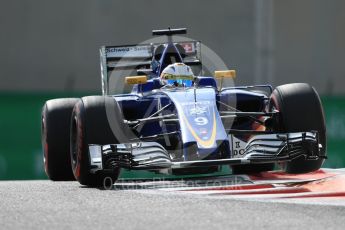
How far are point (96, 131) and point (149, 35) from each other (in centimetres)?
1084

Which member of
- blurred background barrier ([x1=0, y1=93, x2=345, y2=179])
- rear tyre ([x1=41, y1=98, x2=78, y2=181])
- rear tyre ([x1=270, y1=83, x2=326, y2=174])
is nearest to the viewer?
rear tyre ([x1=270, y1=83, x2=326, y2=174])

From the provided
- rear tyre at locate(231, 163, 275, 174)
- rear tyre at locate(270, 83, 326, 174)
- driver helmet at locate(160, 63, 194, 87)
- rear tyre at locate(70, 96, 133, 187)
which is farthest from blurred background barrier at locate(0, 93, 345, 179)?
rear tyre at locate(70, 96, 133, 187)

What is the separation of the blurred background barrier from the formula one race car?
319 cm

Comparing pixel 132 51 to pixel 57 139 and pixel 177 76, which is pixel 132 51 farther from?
pixel 57 139

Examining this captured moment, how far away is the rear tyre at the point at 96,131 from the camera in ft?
31.0

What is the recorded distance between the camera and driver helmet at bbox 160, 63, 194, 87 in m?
11.0

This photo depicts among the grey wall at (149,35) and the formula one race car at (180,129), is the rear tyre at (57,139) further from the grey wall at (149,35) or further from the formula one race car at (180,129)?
the grey wall at (149,35)

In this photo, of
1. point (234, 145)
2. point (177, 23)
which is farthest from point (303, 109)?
point (177, 23)

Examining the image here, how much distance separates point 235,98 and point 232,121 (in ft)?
1.18

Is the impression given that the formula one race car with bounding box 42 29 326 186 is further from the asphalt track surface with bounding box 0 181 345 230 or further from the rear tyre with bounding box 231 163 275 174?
the asphalt track surface with bounding box 0 181 345 230

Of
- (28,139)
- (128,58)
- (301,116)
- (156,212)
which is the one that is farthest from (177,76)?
(28,139)

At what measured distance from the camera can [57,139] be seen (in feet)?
35.9

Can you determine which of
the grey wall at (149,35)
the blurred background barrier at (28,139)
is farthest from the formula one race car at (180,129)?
the grey wall at (149,35)

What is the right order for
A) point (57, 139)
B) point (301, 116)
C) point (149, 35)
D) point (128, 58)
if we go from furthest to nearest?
1. point (149, 35)
2. point (128, 58)
3. point (57, 139)
4. point (301, 116)
